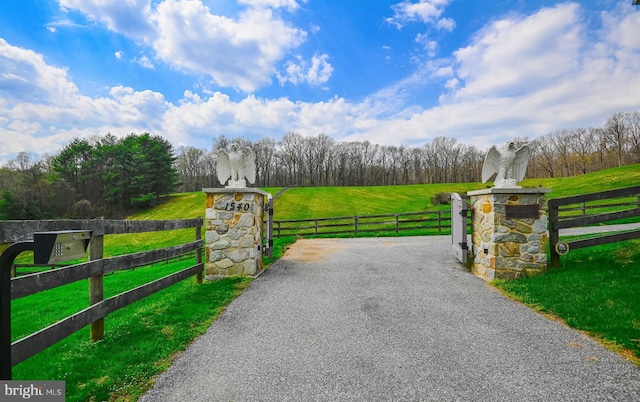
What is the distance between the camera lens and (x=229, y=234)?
19.9 feet

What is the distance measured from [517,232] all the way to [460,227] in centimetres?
141

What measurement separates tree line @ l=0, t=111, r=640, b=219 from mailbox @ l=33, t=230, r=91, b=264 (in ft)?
54.5

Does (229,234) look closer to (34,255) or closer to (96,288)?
Answer: (96,288)

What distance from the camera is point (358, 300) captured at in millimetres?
4742

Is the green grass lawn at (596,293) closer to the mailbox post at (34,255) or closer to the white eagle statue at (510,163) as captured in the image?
the white eagle statue at (510,163)

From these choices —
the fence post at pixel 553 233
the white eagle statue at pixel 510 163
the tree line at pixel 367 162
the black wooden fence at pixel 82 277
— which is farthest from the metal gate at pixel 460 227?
the tree line at pixel 367 162

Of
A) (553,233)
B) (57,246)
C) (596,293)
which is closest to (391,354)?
(57,246)

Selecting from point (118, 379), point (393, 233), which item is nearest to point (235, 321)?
point (118, 379)

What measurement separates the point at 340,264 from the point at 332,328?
149 inches

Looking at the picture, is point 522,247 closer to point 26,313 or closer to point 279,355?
point 279,355

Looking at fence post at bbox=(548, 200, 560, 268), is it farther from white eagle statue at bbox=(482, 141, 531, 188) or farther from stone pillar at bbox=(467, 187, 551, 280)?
white eagle statue at bbox=(482, 141, 531, 188)

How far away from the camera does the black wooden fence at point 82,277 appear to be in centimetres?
221

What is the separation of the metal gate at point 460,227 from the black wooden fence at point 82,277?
5.90 metres

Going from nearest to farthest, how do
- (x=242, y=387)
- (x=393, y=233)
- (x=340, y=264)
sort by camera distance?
(x=242, y=387) → (x=340, y=264) → (x=393, y=233)
